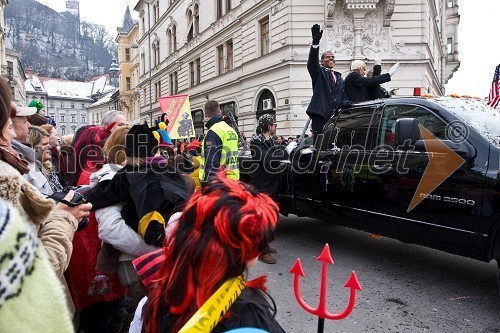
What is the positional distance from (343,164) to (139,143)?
8.82ft

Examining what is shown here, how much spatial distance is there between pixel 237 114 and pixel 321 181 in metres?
18.4

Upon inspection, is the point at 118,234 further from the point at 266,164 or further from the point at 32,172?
the point at 266,164

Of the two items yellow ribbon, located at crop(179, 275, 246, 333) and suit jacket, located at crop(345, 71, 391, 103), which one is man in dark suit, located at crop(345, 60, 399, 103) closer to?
suit jacket, located at crop(345, 71, 391, 103)

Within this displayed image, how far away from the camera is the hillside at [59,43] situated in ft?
326

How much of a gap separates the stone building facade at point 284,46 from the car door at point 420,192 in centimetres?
1100

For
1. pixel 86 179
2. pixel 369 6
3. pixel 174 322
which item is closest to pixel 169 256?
pixel 174 322

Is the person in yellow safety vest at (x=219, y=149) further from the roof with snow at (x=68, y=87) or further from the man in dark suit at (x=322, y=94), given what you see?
the roof with snow at (x=68, y=87)

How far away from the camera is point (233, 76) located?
77.4ft

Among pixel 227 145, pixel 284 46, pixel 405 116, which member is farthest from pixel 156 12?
pixel 405 116

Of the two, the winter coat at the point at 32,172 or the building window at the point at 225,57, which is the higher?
the building window at the point at 225,57

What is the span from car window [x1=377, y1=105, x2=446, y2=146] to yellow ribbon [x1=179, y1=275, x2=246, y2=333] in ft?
10.5

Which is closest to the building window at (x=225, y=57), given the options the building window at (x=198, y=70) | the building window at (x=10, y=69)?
the building window at (x=198, y=70)

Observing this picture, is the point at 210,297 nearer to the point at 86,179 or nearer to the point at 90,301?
the point at 90,301

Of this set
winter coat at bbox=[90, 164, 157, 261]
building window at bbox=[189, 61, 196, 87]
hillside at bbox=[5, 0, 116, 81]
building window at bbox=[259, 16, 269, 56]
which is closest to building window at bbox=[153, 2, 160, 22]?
building window at bbox=[189, 61, 196, 87]
